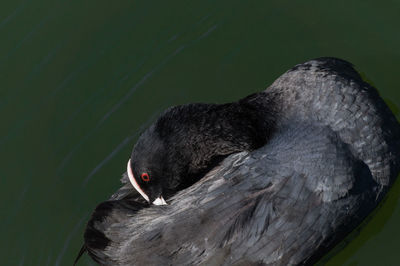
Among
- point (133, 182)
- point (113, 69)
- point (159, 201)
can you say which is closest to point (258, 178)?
point (159, 201)

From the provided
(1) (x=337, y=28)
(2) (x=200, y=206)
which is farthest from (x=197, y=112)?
(1) (x=337, y=28)

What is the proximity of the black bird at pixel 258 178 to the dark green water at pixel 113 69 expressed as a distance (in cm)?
68

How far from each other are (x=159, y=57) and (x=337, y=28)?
1.45 m

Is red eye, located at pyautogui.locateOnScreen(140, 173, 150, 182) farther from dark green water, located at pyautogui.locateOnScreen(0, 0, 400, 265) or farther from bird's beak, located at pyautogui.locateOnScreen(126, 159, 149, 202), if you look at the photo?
dark green water, located at pyautogui.locateOnScreen(0, 0, 400, 265)

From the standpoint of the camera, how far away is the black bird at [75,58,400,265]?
2.95 m

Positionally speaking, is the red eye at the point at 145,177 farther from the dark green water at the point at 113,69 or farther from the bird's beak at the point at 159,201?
the dark green water at the point at 113,69

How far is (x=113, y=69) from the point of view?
4.61 m

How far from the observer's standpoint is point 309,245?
9.84ft

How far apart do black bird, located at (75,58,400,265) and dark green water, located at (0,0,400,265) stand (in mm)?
684

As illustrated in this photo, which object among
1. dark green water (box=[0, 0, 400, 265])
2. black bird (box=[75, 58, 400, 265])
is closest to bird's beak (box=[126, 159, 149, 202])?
black bird (box=[75, 58, 400, 265])

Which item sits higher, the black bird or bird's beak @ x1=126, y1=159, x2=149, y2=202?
bird's beak @ x1=126, y1=159, x2=149, y2=202

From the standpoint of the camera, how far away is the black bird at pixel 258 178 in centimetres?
295

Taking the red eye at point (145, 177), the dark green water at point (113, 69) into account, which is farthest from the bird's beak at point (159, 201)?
the dark green water at point (113, 69)

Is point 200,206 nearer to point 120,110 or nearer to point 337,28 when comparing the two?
point 120,110
